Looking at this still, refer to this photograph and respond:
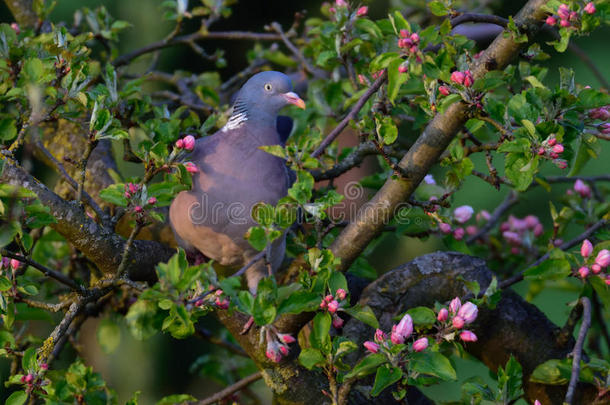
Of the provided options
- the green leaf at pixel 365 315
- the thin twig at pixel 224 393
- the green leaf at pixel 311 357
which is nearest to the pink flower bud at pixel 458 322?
the green leaf at pixel 365 315

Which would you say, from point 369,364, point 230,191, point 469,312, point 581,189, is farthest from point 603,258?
point 230,191

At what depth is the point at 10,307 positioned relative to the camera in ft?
4.65

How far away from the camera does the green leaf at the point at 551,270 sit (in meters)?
1.34

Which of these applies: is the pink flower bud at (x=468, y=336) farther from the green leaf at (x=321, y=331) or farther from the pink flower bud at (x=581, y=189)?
the pink flower bud at (x=581, y=189)

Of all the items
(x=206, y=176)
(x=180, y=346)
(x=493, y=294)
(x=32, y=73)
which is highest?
(x=32, y=73)

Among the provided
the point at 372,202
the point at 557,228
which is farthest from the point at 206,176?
the point at 557,228

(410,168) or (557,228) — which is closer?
(410,168)

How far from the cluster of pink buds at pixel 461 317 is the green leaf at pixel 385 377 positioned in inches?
5.9

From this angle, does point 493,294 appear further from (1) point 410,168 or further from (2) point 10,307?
(2) point 10,307

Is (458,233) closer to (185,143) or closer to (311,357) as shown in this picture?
(311,357)

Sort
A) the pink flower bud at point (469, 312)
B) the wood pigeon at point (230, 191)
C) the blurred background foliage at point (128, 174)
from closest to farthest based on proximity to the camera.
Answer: the pink flower bud at point (469, 312)
the wood pigeon at point (230, 191)
the blurred background foliage at point (128, 174)

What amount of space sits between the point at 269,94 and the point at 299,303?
74cm

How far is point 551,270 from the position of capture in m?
1.35

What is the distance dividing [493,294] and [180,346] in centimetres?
298
